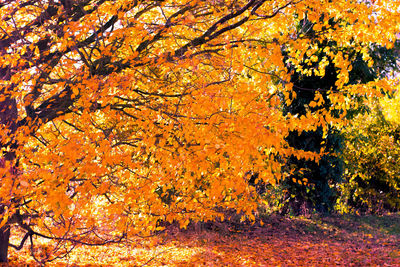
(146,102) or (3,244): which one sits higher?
(146,102)

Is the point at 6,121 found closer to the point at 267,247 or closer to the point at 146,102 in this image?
the point at 146,102

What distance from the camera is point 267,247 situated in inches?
368

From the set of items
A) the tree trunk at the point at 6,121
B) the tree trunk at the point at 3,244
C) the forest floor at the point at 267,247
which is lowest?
the forest floor at the point at 267,247

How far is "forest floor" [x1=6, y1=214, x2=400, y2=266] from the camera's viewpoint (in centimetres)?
809

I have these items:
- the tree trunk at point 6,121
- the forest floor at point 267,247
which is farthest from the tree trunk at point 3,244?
the forest floor at point 267,247

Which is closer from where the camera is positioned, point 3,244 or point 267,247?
point 3,244

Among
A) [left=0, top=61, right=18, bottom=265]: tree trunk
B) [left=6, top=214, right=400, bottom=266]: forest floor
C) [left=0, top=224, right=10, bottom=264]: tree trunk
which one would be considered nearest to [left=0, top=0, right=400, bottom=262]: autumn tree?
[left=0, top=61, right=18, bottom=265]: tree trunk

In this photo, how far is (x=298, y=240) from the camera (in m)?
9.96

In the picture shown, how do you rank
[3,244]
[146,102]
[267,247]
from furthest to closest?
[267,247] → [3,244] → [146,102]

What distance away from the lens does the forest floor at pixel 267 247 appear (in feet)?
26.5

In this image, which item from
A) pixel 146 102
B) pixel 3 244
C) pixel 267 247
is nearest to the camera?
pixel 146 102

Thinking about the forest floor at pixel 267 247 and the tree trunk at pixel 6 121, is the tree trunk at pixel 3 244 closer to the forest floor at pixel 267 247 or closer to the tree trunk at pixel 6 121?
the tree trunk at pixel 6 121

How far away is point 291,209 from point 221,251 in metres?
3.72

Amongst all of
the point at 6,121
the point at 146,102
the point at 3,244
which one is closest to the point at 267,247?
the point at 146,102
